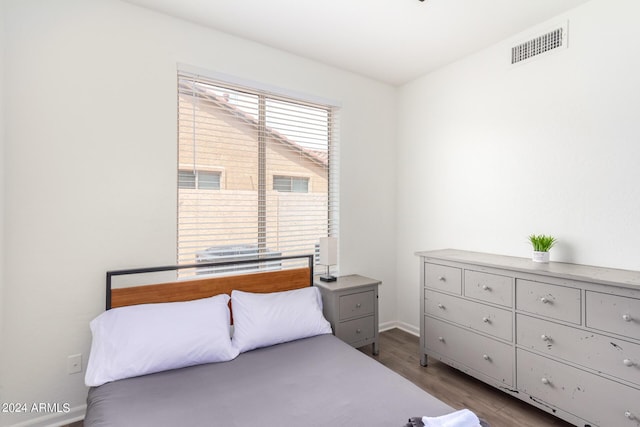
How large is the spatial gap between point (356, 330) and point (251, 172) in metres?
1.66

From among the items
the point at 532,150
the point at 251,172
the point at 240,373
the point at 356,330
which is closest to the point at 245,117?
the point at 251,172

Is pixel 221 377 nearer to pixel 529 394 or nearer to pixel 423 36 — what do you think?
pixel 529 394

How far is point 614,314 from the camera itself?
171cm

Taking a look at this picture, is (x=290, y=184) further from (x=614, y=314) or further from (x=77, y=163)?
(x=614, y=314)

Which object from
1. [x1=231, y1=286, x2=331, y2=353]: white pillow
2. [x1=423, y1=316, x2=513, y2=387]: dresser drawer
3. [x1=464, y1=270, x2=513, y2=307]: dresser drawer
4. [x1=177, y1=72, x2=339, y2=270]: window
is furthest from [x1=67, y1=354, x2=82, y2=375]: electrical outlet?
[x1=464, y1=270, x2=513, y2=307]: dresser drawer

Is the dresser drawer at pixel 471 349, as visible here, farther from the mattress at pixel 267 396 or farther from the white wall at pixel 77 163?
the white wall at pixel 77 163

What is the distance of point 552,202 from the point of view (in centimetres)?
235

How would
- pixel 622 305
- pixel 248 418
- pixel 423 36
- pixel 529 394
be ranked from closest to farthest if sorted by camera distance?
pixel 248 418 < pixel 622 305 < pixel 529 394 < pixel 423 36

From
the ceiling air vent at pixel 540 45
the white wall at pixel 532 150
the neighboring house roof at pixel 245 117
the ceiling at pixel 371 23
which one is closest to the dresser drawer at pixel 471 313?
the white wall at pixel 532 150

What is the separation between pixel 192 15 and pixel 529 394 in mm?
3457

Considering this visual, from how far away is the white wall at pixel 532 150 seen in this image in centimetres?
204

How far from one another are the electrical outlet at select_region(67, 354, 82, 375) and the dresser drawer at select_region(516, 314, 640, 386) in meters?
2.84

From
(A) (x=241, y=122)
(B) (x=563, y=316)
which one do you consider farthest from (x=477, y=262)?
(A) (x=241, y=122)

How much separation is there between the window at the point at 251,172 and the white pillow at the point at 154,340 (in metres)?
0.57
